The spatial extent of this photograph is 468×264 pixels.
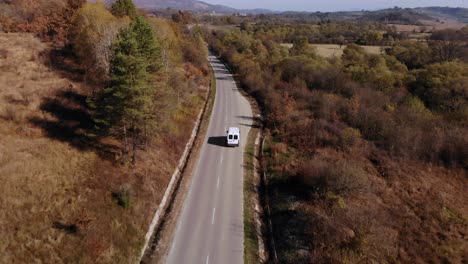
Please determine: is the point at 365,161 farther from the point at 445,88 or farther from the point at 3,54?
the point at 3,54

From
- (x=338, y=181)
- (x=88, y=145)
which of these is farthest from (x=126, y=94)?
(x=338, y=181)

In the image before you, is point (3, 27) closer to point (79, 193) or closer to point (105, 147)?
point (105, 147)

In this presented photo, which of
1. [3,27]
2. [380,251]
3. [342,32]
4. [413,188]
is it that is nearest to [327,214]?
[380,251]

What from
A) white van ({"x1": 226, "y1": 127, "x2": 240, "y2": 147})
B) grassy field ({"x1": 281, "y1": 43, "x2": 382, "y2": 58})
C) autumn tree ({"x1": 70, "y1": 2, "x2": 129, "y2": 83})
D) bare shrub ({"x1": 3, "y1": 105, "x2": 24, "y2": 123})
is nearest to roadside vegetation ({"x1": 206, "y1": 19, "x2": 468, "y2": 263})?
white van ({"x1": 226, "y1": 127, "x2": 240, "y2": 147})

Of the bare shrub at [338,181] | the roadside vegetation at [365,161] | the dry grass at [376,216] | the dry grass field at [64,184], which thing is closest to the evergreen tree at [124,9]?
the dry grass field at [64,184]

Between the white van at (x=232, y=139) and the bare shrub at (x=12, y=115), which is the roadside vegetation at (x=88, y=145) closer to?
the bare shrub at (x=12, y=115)

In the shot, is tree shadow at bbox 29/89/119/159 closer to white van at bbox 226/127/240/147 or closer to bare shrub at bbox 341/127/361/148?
white van at bbox 226/127/240/147
